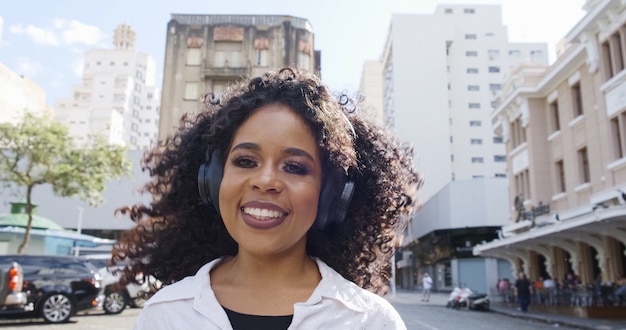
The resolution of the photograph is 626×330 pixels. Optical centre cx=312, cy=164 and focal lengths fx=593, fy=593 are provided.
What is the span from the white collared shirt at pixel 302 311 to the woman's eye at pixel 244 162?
377 millimetres

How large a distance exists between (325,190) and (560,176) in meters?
24.9

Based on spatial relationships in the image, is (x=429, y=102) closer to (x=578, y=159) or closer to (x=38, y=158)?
(x=578, y=159)

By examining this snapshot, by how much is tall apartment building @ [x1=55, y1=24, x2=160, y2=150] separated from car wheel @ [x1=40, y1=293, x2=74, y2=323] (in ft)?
296

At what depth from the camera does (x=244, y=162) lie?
1841mm

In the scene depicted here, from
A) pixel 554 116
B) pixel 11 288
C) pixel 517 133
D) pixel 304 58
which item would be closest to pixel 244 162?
pixel 11 288

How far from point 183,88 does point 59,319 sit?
2504 centimetres

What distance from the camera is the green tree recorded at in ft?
72.6

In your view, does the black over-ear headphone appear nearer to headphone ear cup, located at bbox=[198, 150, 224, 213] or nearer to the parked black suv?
headphone ear cup, located at bbox=[198, 150, 224, 213]

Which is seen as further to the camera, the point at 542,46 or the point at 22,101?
the point at 542,46

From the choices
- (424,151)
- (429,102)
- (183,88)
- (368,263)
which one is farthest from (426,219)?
(368,263)

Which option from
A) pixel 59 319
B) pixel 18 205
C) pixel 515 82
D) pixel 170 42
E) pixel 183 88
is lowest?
pixel 59 319

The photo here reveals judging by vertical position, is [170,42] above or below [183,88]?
above

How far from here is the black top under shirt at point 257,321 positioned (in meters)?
1.66

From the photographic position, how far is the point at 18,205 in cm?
2906
